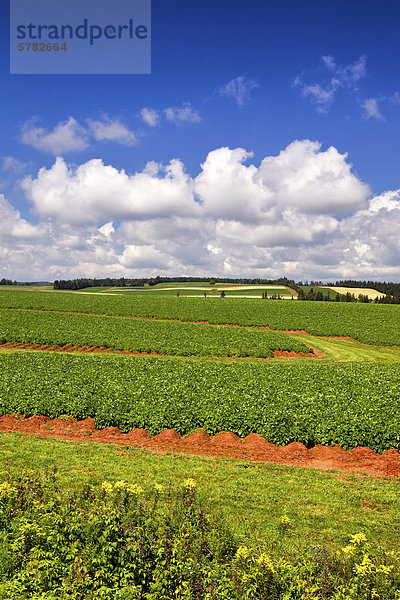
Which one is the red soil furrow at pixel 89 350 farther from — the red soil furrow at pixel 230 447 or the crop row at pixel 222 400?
the red soil furrow at pixel 230 447

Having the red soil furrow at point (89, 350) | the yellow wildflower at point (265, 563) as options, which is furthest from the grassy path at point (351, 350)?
the yellow wildflower at point (265, 563)

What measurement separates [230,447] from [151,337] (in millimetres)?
25166

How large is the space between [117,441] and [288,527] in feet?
26.2

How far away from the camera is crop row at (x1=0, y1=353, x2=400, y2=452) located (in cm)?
1373

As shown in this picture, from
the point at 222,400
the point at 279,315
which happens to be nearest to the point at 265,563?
the point at 222,400

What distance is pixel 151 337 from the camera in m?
37.4

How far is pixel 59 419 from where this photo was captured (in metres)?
15.3

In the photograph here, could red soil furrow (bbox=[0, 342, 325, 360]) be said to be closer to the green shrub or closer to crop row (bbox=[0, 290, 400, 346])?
crop row (bbox=[0, 290, 400, 346])

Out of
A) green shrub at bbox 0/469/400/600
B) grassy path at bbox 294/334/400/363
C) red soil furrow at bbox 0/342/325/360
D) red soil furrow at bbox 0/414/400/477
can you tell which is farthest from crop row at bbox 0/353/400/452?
grassy path at bbox 294/334/400/363

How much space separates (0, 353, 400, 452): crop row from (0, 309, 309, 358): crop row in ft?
36.9

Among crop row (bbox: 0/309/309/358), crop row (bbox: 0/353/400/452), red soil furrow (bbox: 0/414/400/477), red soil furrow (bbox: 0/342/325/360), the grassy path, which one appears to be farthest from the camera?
the grassy path

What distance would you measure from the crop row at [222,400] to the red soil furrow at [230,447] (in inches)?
14.4

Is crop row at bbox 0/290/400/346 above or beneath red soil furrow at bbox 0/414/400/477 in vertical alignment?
above

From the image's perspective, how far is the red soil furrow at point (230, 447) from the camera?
12.4 meters
